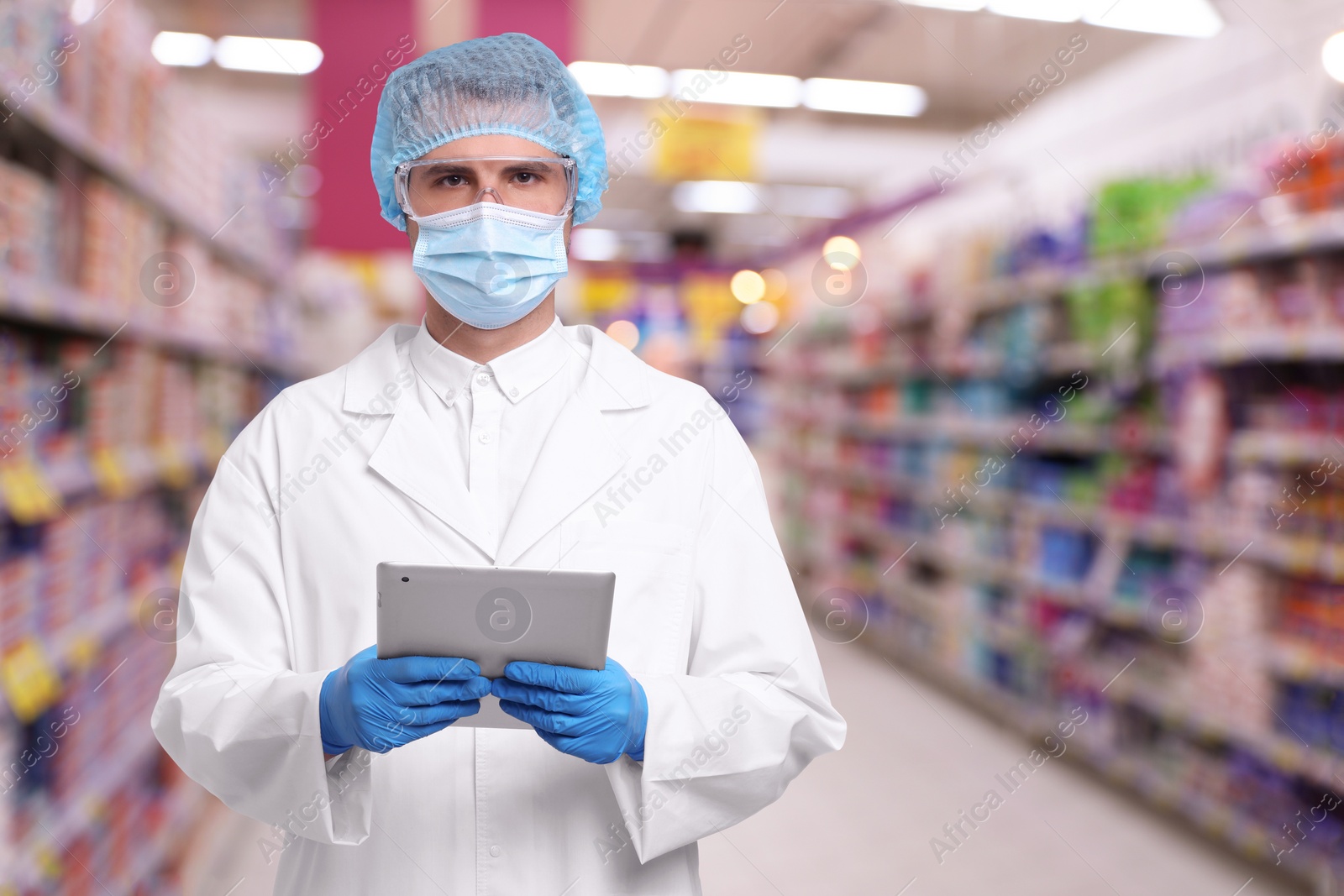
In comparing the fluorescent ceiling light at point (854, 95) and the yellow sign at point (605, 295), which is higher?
the fluorescent ceiling light at point (854, 95)

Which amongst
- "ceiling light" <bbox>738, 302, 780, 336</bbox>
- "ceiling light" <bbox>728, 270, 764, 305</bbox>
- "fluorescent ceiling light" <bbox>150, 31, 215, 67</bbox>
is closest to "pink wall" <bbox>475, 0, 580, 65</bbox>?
"fluorescent ceiling light" <bbox>150, 31, 215, 67</bbox>

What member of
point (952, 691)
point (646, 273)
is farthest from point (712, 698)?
point (646, 273)

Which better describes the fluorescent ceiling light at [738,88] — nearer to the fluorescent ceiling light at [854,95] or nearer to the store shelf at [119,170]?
the fluorescent ceiling light at [854,95]

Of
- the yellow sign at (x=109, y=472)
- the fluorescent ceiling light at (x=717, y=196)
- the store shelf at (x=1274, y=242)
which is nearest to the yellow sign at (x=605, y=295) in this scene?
the fluorescent ceiling light at (x=717, y=196)

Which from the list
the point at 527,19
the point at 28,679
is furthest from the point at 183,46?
the point at 28,679

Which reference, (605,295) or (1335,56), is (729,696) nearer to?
(1335,56)

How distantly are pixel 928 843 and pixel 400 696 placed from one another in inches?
134

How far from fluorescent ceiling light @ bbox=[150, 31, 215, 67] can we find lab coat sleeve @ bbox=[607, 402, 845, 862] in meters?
8.31

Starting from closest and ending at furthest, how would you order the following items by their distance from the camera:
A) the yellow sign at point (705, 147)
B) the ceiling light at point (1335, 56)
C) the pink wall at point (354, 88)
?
the ceiling light at point (1335, 56)
the pink wall at point (354, 88)
the yellow sign at point (705, 147)

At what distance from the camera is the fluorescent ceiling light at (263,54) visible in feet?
26.1

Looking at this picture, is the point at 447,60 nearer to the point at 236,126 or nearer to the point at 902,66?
the point at 902,66

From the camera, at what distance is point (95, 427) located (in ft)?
8.73

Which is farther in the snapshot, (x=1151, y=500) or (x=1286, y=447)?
(x=1151, y=500)

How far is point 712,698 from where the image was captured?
48.2 inches
